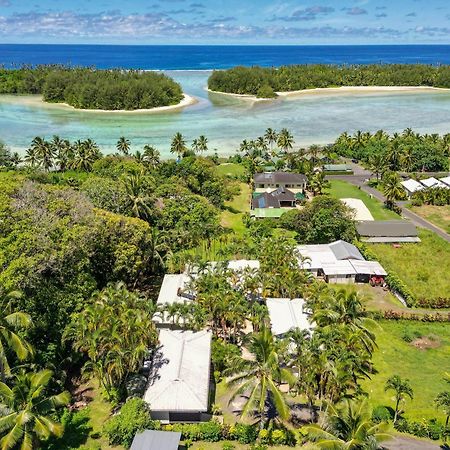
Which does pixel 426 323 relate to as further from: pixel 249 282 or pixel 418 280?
pixel 249 282

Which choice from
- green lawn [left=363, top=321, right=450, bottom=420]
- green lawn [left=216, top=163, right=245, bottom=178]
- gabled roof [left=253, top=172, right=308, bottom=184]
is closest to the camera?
green lawn [left=363, top=321, right=450, bottom=420]

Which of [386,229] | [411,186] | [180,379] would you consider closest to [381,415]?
[180,379]

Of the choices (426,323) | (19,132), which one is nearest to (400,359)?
(426,323)

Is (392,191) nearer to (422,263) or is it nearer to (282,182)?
(282,182)

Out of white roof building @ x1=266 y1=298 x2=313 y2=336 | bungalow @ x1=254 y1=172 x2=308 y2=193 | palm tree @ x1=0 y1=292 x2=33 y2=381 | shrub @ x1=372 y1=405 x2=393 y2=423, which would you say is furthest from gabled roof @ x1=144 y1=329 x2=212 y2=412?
bungalow @ x1=254 y1=172 x2=308 y2=193

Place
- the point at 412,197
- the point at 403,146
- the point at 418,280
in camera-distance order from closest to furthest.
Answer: the point at 418,280 < the point at 412,197 < the point at 403,146

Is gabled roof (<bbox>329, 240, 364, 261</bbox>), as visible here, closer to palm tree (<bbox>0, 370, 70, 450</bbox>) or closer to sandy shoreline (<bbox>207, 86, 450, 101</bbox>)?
palm tree (<bbox>0, 370, 70, 450</bbox>)

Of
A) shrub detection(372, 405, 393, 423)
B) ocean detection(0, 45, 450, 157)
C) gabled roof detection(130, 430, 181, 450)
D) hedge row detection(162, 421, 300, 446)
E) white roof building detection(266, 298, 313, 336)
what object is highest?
ocean detection(0, 45, 450, 157)
